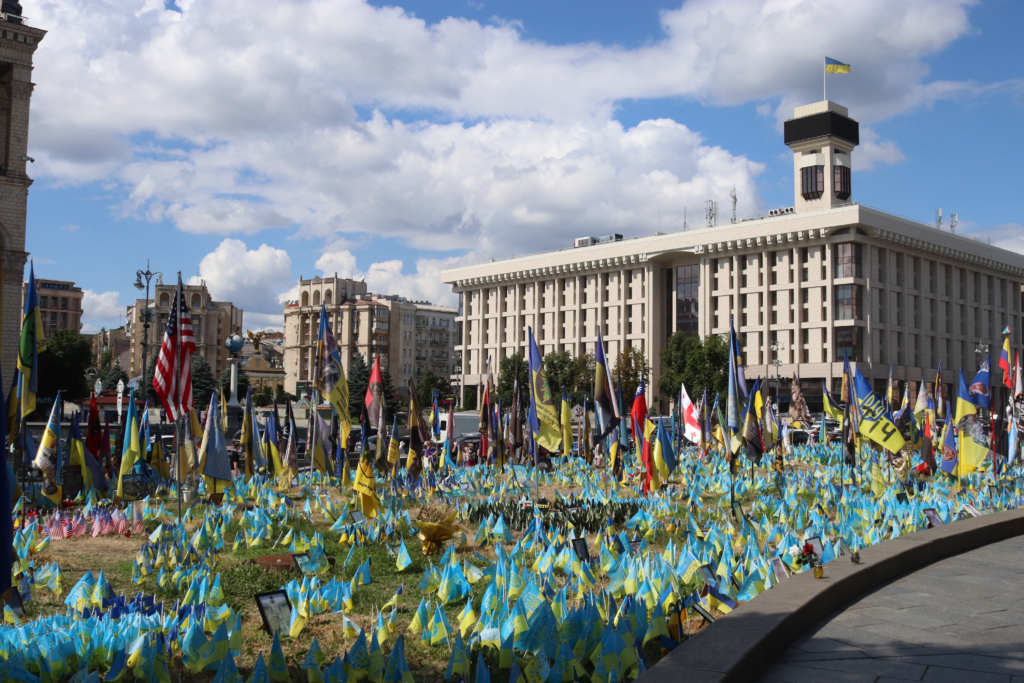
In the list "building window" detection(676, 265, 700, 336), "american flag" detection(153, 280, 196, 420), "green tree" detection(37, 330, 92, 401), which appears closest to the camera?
"american flag" detection(153, 280, 196, 420)

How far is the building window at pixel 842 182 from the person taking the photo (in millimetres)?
74312

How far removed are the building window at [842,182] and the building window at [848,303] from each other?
1024cm

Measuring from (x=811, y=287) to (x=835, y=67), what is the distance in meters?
20.7

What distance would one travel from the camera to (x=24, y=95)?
3825 cm

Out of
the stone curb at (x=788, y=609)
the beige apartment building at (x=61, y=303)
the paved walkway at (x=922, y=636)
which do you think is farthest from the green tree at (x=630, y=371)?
the beige apartment building at (x=61, y=303)

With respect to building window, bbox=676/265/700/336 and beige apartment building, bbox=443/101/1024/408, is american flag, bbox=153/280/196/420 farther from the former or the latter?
building window, bbox=676/265/700/336

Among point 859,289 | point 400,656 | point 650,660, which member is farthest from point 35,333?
point 859,289

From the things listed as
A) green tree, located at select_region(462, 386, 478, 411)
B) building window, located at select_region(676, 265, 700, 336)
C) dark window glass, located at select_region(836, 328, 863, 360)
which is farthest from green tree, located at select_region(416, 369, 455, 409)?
dark window glass, located at select_region(836, 328, 863, 360)

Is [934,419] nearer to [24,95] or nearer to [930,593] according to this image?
[930,593]

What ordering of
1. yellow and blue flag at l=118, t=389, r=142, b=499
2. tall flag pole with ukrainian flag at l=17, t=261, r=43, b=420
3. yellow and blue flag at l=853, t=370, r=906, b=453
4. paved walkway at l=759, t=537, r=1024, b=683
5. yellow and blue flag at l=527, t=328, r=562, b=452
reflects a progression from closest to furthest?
paved walkway at l=759, t=537, r=1024, b=683 < tall flag pole with ukrainian flag at l=17, t=261, r=43, b=420 < yellow and blue flag at l=853, t=370, r=906, b=453 < yellow and blue flag at l=527, t=328, r=562, b=452 < yellow and blue flag at l=118, t=389, r=142, b=499

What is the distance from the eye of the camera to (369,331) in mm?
118000

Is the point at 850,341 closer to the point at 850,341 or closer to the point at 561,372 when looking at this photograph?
the point at 850,341

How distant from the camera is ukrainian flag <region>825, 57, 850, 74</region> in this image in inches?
2960

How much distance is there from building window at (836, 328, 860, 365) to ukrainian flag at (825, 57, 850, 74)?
24.2 m
